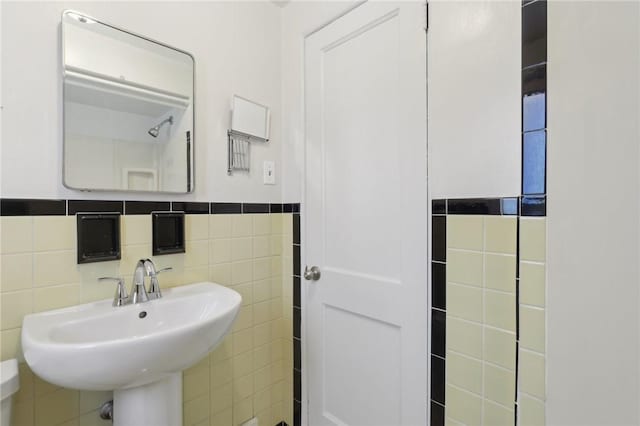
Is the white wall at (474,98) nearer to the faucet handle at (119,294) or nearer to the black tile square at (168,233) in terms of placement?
the black tile square at (168,233)

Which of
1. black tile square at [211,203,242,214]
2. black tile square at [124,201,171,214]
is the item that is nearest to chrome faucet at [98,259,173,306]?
black tile square at [124,201,171,214]

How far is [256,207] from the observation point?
1.49 m

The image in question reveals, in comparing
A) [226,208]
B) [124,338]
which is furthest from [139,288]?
[226,208]

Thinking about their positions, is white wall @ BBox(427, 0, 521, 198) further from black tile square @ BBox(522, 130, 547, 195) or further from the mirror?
the mirror

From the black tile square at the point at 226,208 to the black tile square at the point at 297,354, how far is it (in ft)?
2.35

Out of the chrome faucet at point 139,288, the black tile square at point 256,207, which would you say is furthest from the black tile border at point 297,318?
the chrome faucet at point 139,288

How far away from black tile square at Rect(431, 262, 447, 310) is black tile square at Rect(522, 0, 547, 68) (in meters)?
0.61

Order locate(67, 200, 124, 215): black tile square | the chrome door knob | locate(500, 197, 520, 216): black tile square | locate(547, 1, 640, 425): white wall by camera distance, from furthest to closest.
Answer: the chrome door knob
locate(67, 200, 124, 215): black tile square
locate(500, 197, 520, 216): black tile square
locate(547, 1, 640, 425): white wall

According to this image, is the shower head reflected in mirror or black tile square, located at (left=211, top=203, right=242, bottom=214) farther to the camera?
black tile square, located at (left=211, top=203, right=242, bottom=214)

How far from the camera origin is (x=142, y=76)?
1.15m

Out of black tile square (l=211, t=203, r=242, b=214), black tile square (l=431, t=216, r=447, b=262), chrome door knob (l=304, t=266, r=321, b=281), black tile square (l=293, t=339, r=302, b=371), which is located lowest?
black tile square (l=293, t=339, r=302, b=371)

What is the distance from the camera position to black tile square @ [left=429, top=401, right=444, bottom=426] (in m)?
1.03

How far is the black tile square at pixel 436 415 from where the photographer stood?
103cm

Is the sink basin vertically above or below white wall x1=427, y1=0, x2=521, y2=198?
below
